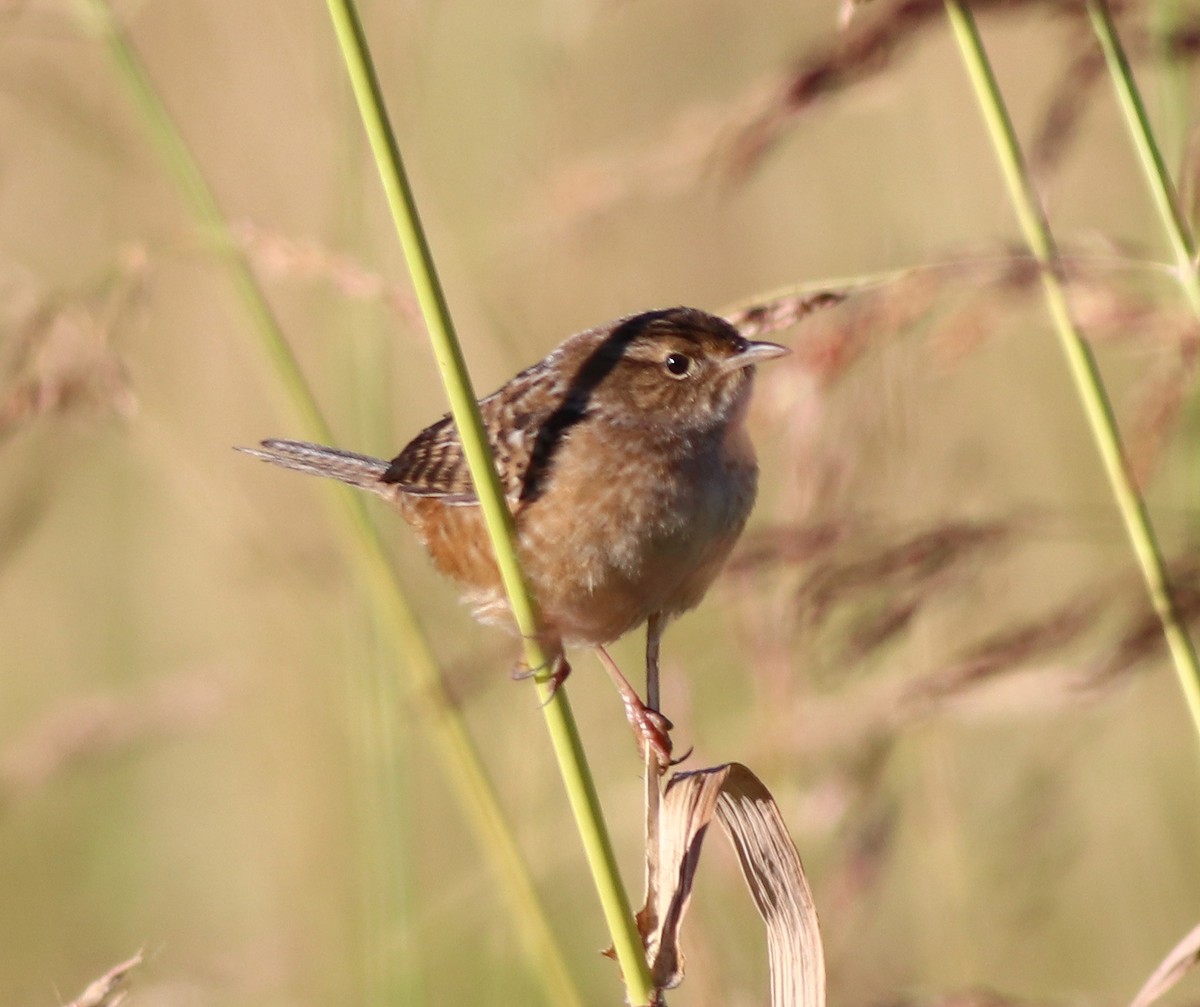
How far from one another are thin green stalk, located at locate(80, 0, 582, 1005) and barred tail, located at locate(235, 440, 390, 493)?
1.10 ft

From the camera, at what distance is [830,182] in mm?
5461

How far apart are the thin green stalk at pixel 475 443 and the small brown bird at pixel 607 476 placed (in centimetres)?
33

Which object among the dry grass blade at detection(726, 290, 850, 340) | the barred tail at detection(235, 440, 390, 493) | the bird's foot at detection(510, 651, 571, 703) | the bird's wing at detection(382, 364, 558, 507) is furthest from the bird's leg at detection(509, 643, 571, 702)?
the barred tail at detection(235, 440, 390, 493)

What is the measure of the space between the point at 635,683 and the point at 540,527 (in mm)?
1208

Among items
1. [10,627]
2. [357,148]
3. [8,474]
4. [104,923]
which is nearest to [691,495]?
[357,148]

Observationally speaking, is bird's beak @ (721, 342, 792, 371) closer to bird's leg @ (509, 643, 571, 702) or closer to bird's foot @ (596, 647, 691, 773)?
bird's foot @ (596, 647, 691, 773)

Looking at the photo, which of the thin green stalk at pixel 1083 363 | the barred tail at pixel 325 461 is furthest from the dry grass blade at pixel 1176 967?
the barred tail at pixel 325 461

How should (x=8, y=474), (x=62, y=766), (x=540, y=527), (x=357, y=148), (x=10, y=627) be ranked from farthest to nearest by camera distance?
(x=10, y=627)
(x=8, y=474)
(x=62, y=766)
(x=357, y=148)
(x=540, y=527)

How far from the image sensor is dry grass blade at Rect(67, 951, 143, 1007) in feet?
4.88

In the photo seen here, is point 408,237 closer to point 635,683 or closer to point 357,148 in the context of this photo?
point 357,148

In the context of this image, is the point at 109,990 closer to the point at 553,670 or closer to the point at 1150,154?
the point at 553,670

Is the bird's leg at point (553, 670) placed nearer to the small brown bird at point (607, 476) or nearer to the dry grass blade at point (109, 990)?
the small brown bird at point (607, 476)

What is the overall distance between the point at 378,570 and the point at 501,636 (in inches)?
20.3

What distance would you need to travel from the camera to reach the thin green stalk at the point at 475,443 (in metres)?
1.40
